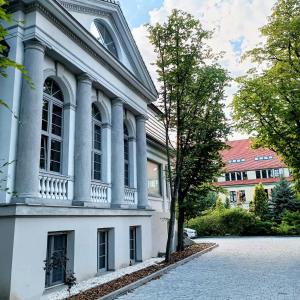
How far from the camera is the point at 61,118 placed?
9.87 metres

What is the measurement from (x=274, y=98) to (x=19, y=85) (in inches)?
440

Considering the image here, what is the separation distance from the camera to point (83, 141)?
980 centimetres

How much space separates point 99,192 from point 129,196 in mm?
2490

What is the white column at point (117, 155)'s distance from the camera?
1166 centimetres

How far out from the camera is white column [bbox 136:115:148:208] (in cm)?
1390

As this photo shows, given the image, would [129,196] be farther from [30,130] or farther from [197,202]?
[30,130]

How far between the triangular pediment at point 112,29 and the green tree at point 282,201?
23674 mm

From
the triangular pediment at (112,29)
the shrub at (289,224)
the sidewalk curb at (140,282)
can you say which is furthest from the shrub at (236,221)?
the triangular pediment at (112,29)

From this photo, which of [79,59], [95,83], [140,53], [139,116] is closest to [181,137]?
[139,116]

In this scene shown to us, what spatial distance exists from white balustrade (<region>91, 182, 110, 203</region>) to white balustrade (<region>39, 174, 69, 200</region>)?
4.66ft

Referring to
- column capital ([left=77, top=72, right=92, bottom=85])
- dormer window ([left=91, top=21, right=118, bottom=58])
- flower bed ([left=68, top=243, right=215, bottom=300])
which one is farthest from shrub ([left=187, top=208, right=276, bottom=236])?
column capital ([left=77, top=72, right=92, bottom=85])

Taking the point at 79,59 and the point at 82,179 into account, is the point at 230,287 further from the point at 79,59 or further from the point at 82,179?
the point at 79,59

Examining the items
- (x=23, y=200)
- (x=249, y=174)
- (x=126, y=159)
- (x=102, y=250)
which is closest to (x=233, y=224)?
(x=126, y=159)

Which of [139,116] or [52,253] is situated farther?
[139,116]
